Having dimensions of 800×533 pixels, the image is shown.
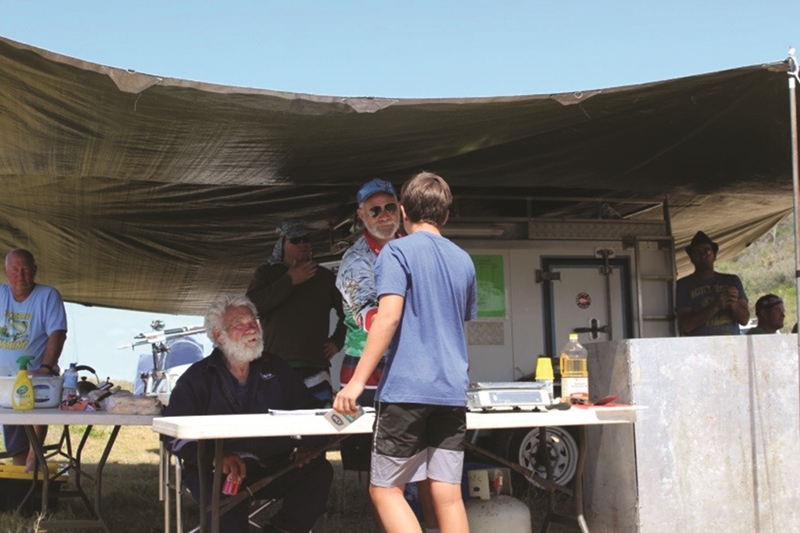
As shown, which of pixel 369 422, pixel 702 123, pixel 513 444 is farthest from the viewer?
pixel 513 444

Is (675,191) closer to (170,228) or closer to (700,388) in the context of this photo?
(700,388)

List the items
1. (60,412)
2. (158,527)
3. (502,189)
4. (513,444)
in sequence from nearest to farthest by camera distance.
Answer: (60,412) → (158,527) → (513,444) → (502,189)

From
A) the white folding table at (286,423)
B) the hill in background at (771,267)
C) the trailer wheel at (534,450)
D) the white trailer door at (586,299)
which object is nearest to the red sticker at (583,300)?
the white trailer door at (586,299)

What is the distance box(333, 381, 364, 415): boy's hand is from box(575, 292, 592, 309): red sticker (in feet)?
11.7

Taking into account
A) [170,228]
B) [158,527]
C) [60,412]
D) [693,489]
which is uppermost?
[170,228]

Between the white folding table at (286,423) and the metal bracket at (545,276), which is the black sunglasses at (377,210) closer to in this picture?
the white folding table at (286,423)

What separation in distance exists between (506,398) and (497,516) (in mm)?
587

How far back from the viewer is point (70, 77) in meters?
3.65

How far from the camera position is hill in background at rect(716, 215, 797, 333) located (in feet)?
79.9

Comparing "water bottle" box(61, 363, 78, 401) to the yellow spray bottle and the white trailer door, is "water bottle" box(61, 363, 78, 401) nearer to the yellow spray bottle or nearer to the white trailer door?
the yellow spray bottle

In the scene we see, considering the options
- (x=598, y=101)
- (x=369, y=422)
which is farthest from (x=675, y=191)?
(x=369, y=422)

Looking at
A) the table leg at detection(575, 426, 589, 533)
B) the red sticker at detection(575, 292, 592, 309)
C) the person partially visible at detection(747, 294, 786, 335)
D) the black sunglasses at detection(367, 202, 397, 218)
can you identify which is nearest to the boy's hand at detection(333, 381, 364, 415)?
the black sunglasses at detection(367, 202, 397, 218)

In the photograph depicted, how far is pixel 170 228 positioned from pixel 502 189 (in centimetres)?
287

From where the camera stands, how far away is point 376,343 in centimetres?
312
